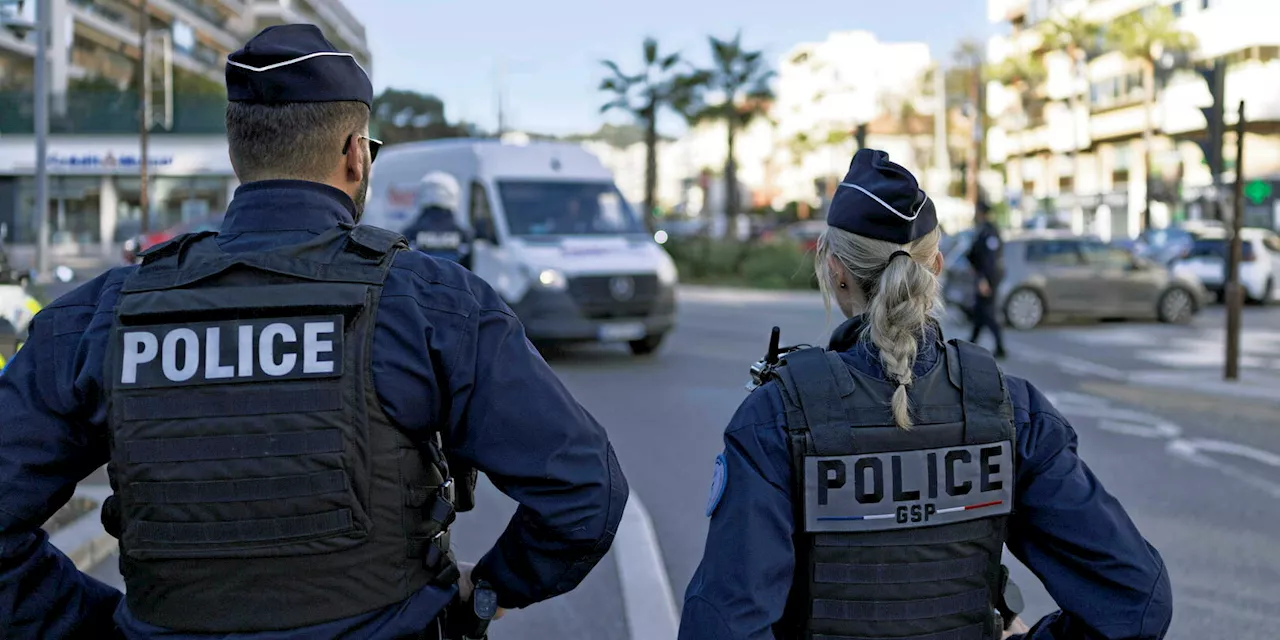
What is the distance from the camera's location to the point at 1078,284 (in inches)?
802

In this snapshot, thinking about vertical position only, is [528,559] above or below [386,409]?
below

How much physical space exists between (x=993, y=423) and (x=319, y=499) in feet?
3.85

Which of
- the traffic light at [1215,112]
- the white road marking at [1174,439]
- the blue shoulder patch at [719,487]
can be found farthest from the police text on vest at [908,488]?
the traffic light at [1215,112]

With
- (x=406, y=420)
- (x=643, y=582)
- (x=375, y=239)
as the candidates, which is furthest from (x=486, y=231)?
(x=406, y=420)

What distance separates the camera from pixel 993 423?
7.72 ft

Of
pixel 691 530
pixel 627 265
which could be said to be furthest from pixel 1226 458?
pixel 627 265

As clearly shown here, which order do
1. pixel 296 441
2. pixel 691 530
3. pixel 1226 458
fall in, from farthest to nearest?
pixel 1226 458
pixel 691 530
pixel 296 441

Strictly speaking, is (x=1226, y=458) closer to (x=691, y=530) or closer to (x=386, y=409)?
(x=691, y=530)

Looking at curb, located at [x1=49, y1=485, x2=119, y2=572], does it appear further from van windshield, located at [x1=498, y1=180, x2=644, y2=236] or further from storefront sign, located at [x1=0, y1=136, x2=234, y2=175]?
storefront sign, located at [x1=0, y1=136, x2=234, y2=175]

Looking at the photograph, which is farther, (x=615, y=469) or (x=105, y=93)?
(x=105, y=93)

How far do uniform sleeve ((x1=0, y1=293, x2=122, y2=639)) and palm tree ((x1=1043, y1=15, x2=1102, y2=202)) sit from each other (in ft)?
199

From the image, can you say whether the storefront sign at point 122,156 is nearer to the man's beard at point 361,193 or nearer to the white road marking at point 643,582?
the white road marking at point 643,582

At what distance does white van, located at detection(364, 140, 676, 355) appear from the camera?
13594 millimetres

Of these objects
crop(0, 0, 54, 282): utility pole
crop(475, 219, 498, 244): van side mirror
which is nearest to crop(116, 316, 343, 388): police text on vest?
crop(475, 219, 498, 244): van side mirror
